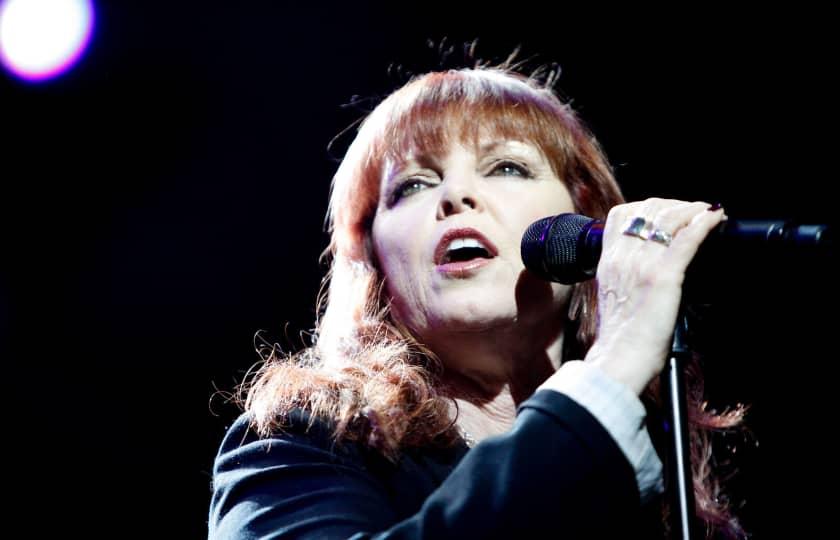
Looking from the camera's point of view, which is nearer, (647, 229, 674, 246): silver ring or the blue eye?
(647, 229, 674, 246): silver ring

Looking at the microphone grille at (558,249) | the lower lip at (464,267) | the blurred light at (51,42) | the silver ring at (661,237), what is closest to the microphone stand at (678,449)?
the silver ring at (661,237)

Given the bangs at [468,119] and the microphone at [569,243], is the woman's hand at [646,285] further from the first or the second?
the bangs at [468,119]

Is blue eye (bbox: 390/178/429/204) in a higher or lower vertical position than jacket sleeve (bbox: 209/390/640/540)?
higher

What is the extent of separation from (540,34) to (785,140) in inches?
33.8

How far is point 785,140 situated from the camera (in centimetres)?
246

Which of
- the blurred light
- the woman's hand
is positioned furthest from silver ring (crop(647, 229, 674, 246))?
the blurred light

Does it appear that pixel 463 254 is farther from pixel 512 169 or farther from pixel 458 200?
pixel 512 169

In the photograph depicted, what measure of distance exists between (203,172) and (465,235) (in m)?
1.58

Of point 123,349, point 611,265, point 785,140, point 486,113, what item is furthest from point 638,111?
point 123,349

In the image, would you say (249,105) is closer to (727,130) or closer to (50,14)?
(50,14)

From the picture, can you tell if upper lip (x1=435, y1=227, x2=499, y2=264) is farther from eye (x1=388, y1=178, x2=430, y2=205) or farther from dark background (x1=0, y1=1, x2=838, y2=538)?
dark background (x1=0, y1=1, x2=838, y2=538)

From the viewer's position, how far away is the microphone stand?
0.88 metres

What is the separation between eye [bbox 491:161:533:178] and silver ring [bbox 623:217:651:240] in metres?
0.64

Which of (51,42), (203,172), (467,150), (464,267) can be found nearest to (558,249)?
(464,267)
